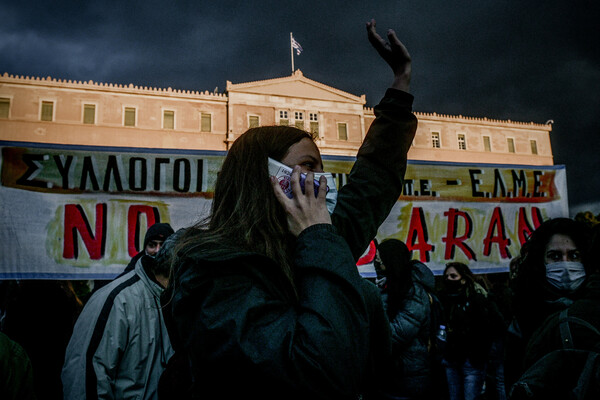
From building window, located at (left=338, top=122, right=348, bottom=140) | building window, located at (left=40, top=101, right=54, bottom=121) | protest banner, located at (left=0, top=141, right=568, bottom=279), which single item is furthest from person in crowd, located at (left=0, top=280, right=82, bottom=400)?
building window, located at (left=338, top=122, right=348, bottom=140)

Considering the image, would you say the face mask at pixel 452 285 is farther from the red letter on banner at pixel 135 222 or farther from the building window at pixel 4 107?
the building window at pixel 4 107

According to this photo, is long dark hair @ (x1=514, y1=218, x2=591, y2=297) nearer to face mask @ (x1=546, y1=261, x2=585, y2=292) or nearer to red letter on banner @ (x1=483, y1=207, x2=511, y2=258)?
face mask @ (x1=546, y1=261, x2=585, y2=292)

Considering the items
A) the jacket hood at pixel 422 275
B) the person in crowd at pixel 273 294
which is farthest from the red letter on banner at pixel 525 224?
the person in crowd at pixel 273 294

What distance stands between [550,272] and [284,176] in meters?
2.07

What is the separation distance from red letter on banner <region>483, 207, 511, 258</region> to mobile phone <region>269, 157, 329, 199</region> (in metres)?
4.77

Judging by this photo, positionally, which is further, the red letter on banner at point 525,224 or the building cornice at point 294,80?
the building cornice at point 294,80

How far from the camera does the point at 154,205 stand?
178 inches

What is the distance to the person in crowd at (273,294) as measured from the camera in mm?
902

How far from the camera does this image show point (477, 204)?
5340 mm

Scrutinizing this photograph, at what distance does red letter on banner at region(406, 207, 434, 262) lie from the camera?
522 cm

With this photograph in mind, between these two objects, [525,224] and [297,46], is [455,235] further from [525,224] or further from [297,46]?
[297,46]

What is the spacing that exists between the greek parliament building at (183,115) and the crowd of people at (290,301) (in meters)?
25.3

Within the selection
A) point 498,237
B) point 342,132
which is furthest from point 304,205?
point 342,132

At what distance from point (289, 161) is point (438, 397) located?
4.21 meters
